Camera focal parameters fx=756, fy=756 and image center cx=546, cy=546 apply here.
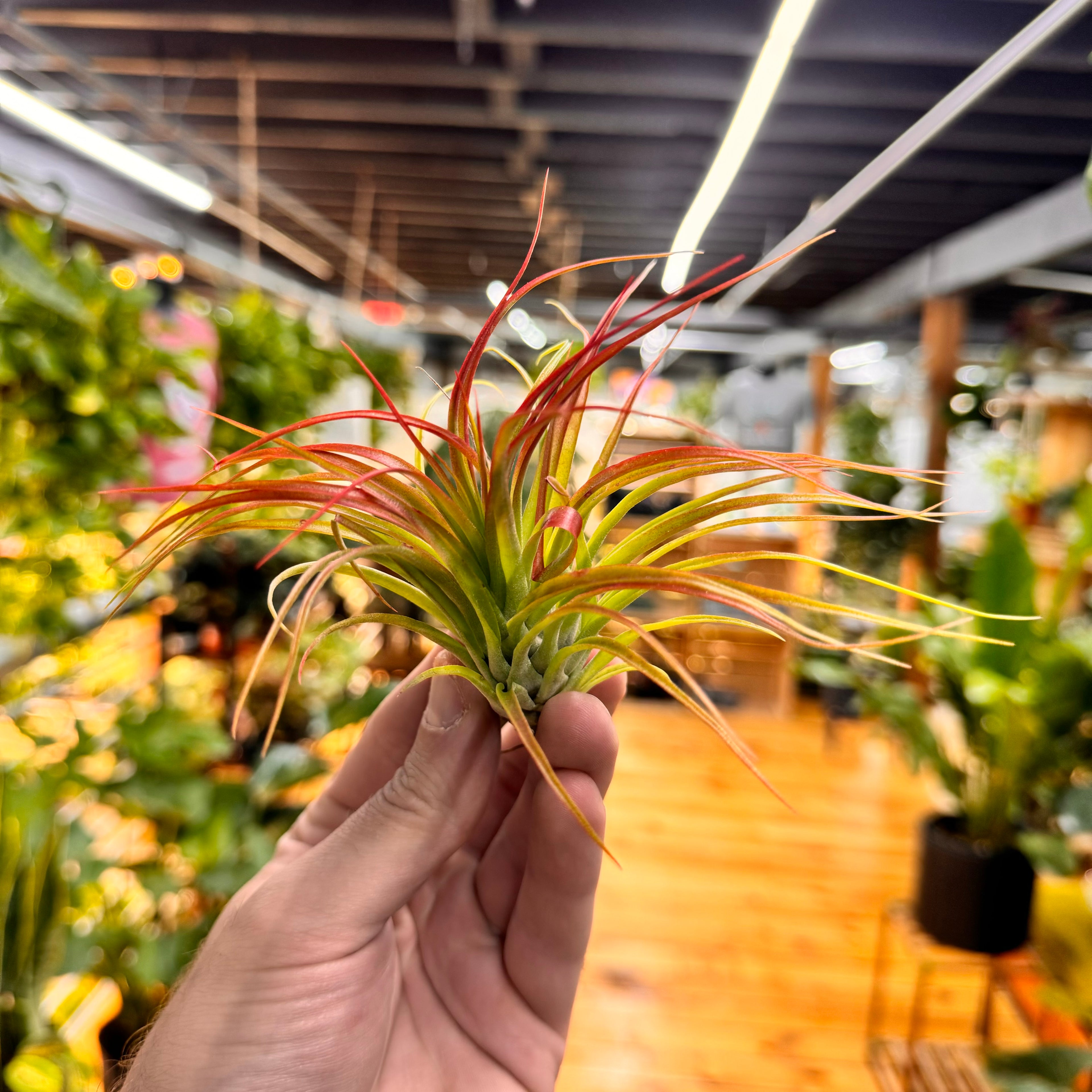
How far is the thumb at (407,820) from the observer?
599mm

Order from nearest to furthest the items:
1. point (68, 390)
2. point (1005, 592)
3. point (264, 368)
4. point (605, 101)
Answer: point (68, 390), point (1005, 592), point (264, 368), point (605, 101)

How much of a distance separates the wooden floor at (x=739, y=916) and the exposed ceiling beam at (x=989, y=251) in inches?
115

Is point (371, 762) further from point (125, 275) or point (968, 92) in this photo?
point (125, 275)

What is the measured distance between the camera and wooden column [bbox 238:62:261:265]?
3076mm

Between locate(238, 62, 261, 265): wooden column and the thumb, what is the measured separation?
2.99 meters

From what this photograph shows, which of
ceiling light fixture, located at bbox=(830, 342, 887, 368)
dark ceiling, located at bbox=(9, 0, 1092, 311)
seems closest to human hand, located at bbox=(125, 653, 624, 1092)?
dark ceiling, located at bbox=(9, 0, 1092, 311)

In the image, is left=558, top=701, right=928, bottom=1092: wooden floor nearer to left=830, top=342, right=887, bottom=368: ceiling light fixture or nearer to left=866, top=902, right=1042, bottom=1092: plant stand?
left=866, top=902, right=1042, bottom=1092: plant stand

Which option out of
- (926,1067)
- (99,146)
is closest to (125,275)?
(99,146)

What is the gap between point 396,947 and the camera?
2.54 ft

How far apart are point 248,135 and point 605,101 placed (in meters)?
1.63

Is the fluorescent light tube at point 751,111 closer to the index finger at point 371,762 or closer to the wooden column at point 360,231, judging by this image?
the index finger at point 371,762

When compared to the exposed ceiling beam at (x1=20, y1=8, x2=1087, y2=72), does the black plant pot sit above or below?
below

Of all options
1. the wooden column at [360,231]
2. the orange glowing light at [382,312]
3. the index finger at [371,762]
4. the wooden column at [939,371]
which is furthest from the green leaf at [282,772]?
the orange glowing light at [382,312]

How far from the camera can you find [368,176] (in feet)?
15.9
